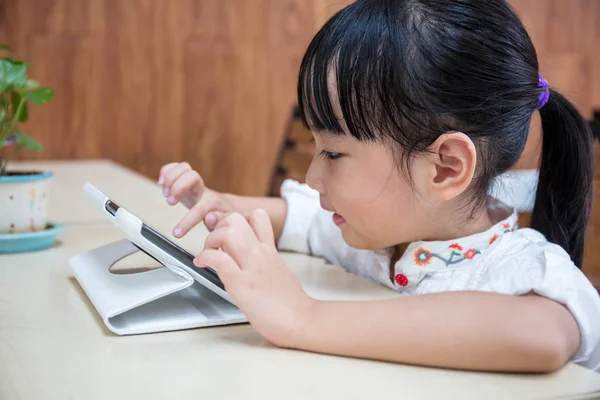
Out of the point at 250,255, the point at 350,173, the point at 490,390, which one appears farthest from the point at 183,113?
the point at 490,390

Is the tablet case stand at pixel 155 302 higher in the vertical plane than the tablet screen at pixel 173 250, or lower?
lower

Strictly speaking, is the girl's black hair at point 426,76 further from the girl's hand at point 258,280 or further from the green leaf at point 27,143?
the green leaf at point 27,143

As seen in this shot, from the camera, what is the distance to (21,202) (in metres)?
1.02

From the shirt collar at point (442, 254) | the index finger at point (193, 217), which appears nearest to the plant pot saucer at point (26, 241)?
the index finger at point (193, 217)

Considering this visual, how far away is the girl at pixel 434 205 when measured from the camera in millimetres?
628

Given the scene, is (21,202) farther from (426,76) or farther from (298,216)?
(426,76)

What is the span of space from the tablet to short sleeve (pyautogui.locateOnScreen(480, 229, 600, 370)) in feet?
0.89

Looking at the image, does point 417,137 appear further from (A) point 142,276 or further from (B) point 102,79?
(B) point 102,79

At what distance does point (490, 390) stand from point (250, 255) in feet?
0.77

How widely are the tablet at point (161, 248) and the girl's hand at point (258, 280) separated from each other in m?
0.03

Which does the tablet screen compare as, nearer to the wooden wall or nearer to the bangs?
the bangs

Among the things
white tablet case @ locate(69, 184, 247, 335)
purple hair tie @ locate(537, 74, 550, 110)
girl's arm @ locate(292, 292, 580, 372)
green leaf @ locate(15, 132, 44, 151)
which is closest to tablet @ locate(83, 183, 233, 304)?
white tablet case @ locate(69, 184, 247, 335)

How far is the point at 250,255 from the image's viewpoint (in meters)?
0.67

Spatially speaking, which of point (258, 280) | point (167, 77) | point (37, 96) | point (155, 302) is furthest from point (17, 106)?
point (167, 77)
